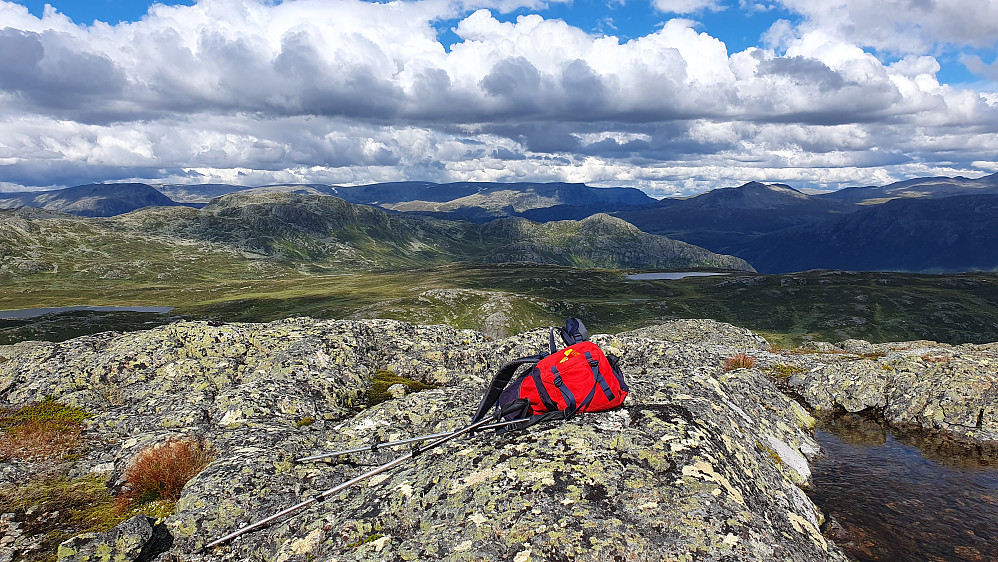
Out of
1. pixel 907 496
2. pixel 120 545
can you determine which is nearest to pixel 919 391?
pixel 907 496

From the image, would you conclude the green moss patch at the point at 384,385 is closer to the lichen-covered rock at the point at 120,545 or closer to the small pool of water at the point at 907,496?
the lichen-covered rock at the point at 120,545

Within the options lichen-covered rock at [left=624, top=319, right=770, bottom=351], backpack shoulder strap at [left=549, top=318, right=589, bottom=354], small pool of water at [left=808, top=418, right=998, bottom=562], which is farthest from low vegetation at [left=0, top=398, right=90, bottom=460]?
lichen-covered rock at [left=624, top=319, right=770, bottom=351]

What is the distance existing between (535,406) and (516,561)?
3674 millimetres

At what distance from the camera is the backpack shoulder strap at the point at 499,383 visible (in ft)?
36.4

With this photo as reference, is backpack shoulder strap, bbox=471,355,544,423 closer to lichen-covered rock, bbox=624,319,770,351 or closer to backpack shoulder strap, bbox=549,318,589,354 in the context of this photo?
backpack shoulder strap, bbox=549,318,589,354

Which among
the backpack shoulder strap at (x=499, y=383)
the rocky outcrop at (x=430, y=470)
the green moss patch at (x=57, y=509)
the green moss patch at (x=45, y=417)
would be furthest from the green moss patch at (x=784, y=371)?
the green moss patch at (x=45, y=417)

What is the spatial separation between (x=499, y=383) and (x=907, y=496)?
16096 mm

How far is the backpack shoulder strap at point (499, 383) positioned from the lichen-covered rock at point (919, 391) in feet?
78.9

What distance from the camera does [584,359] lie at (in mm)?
10516

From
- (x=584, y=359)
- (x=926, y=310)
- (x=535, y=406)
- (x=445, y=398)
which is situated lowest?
(x=926, y=310)

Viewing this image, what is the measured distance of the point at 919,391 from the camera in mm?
25328

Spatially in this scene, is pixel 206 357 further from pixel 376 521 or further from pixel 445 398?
pixel 376 521

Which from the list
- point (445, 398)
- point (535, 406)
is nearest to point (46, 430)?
point (445, 398)

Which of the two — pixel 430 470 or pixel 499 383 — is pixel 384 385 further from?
pixel 430 470
